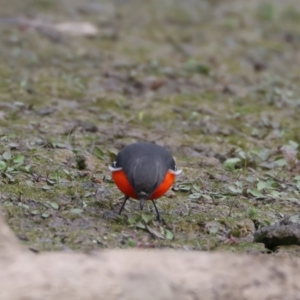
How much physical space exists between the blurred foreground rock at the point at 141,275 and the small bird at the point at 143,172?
126 cm

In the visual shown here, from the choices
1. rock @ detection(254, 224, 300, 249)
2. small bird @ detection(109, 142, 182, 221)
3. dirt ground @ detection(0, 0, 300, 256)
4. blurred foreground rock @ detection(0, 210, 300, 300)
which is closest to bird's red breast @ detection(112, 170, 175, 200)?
small bird @ detection(109, 142, 182, 221)

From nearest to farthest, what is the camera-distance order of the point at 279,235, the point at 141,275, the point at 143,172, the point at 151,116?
the point at 141,275, the point at 279,235, the point at 143,172, the point at 151,116

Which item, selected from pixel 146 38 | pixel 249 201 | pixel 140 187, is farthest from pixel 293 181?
pixel 146 38

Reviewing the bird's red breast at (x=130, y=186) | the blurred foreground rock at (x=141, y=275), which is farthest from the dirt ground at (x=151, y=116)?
the blurred foreground rock at (x=141, y=275)

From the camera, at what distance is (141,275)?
4.11m

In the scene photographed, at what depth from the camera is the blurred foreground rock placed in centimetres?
398

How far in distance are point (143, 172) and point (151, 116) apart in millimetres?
3455

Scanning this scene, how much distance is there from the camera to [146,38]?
492 inches

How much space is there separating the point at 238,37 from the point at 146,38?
72.0 inches

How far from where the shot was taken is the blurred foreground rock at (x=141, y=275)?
3.98 meters

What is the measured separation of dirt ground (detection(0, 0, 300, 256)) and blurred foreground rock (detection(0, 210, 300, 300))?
0.79m

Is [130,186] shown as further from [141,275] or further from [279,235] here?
[141,275]

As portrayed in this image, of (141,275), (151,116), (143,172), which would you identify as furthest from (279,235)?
(151,116)

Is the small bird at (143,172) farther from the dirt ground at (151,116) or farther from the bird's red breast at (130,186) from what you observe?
the dirt ground at (151,116)
